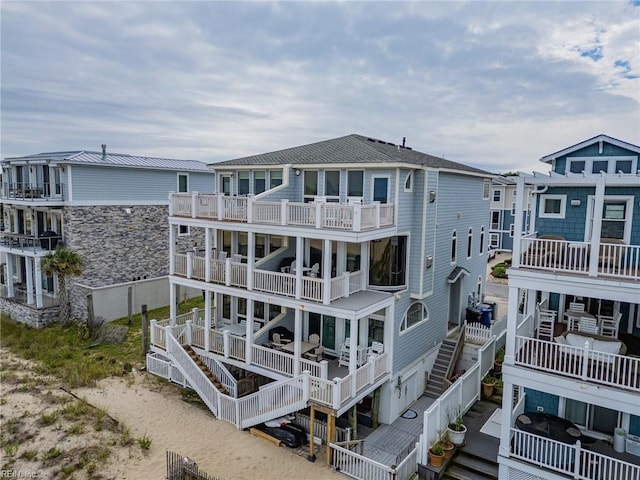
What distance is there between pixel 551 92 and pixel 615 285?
444 inches

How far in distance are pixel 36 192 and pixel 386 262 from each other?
21529 mm

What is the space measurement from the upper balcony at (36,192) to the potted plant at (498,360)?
78.3ft

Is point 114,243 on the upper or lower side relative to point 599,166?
lower

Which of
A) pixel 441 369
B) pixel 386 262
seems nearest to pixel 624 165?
pixel 386 262

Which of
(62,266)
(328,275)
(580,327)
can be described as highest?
(328,275)

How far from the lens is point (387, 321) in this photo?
14883 mm

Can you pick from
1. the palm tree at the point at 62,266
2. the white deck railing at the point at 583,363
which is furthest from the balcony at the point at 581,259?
the palm tree at the point at 62,266

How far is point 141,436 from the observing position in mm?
13883

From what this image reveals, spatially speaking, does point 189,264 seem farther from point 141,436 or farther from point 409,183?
point 409,183

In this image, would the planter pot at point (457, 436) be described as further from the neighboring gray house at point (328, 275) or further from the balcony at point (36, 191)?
the balcony at point (36, 191)

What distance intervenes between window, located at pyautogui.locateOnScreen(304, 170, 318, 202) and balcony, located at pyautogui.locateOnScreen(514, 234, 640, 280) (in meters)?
8.06

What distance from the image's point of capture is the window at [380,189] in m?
14.9

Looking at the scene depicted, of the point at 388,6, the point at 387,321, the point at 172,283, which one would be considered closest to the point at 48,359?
the point at 172,283

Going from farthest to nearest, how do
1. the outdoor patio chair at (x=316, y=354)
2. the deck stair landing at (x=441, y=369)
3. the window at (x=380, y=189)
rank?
the deck stair landing at (x=441, y=369) → the outdoor patio chair at (x=316, y=354) → the window at (x=380, y=189)
